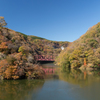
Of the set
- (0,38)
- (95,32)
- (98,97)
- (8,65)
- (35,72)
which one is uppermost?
(95,32)

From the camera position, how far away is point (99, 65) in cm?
3681

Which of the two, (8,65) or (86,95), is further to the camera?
(8,65)

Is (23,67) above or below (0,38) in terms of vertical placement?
below

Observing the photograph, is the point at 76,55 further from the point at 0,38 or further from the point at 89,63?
the point at 0,38

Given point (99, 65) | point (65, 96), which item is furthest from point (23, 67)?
point (99, 65)

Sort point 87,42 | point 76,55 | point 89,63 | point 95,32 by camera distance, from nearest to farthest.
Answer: point 89,63, point 76,55, point 87,42, point 95,32

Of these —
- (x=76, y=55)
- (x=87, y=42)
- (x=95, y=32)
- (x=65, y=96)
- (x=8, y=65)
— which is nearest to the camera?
(x=65, y=96)

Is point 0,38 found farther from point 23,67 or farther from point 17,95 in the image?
point 17,95

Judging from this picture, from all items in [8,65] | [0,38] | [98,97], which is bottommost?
[98,97]

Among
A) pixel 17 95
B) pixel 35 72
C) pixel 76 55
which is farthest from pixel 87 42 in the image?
pixel 17 95

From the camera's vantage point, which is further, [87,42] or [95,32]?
[95,32]

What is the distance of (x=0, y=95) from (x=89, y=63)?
95.7 feet

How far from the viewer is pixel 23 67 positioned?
746 inches

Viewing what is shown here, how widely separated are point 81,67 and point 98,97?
24443 millimetres
